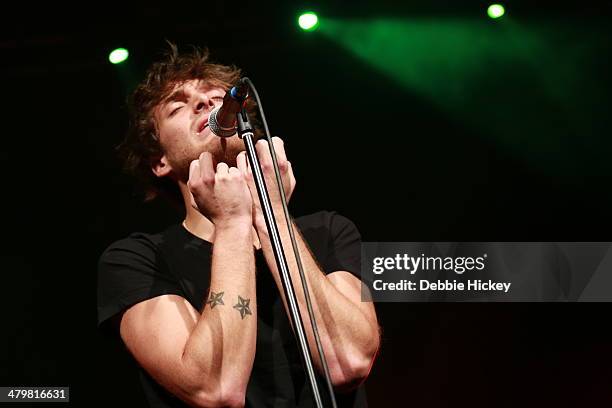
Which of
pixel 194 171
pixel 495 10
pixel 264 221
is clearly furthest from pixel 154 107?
pixel 495 10

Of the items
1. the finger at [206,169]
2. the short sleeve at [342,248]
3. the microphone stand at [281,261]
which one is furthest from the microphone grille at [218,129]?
→ the short sleeve at [342,248]

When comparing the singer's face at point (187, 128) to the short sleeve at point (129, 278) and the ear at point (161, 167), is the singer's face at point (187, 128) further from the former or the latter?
the short sleeve at point (129, 278)

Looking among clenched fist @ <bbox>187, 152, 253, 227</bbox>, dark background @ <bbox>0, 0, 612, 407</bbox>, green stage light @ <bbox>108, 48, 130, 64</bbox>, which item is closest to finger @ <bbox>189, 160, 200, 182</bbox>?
clenched fist @ <bbox>187, 152, 253, 227</bbox>

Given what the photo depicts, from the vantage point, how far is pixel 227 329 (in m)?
1.66

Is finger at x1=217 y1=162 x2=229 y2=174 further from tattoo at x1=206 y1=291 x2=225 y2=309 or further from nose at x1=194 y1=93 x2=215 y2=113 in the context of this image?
nose at x1=194 y1=93 x2=215 y2=113

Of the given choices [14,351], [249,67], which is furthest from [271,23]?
[14,351]

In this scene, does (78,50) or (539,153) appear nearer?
(78,50)

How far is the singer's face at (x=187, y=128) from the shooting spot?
2.11 m

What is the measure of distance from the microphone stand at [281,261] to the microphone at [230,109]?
0.03m

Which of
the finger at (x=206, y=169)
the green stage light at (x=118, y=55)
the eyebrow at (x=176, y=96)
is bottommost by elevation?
the finger at (x=206, y=169)

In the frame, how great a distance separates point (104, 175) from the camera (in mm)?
3115

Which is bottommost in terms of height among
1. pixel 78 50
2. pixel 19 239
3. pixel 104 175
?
pixel 19 239

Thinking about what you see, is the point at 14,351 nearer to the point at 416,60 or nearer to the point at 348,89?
the point at 348,89

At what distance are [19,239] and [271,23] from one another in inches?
53.0
